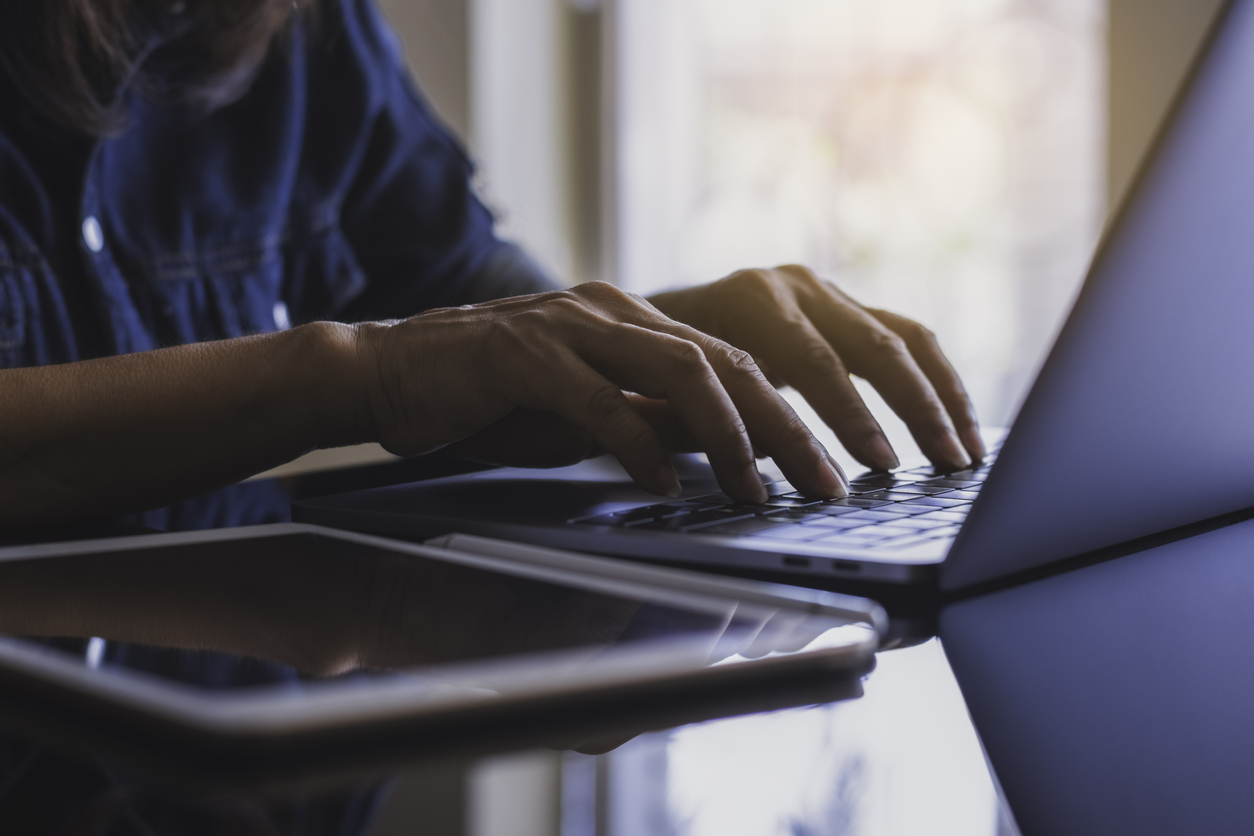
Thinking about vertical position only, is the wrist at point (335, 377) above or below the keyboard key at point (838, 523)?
above

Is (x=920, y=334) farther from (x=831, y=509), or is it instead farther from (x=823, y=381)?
(x=831, y=509)

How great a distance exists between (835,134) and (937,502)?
2.22 meters

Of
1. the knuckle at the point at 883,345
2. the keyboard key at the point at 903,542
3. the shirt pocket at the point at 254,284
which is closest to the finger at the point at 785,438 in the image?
the keyboard key at the point at 903,542

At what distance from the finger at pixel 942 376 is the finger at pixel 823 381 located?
0.07 metres

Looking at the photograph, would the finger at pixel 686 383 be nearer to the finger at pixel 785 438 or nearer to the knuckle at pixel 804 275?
the finger at pixel 785 438

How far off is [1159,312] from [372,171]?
37.0 inches

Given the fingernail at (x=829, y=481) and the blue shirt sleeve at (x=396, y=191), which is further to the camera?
the blue shirt sleeve at (x=396, y=191)

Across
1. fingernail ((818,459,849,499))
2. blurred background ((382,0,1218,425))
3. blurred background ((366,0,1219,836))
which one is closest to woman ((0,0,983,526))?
fingernail ((818,459,849,499))

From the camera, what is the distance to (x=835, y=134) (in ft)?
8.23

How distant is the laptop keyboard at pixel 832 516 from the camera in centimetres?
37

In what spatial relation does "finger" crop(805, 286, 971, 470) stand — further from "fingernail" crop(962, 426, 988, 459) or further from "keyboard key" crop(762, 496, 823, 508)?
"keyboard key" crop(762, 496, 823, 508)

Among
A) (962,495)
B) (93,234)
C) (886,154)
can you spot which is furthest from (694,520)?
(886,154)

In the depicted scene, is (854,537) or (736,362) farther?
(736,362)

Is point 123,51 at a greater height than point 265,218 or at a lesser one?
greater
